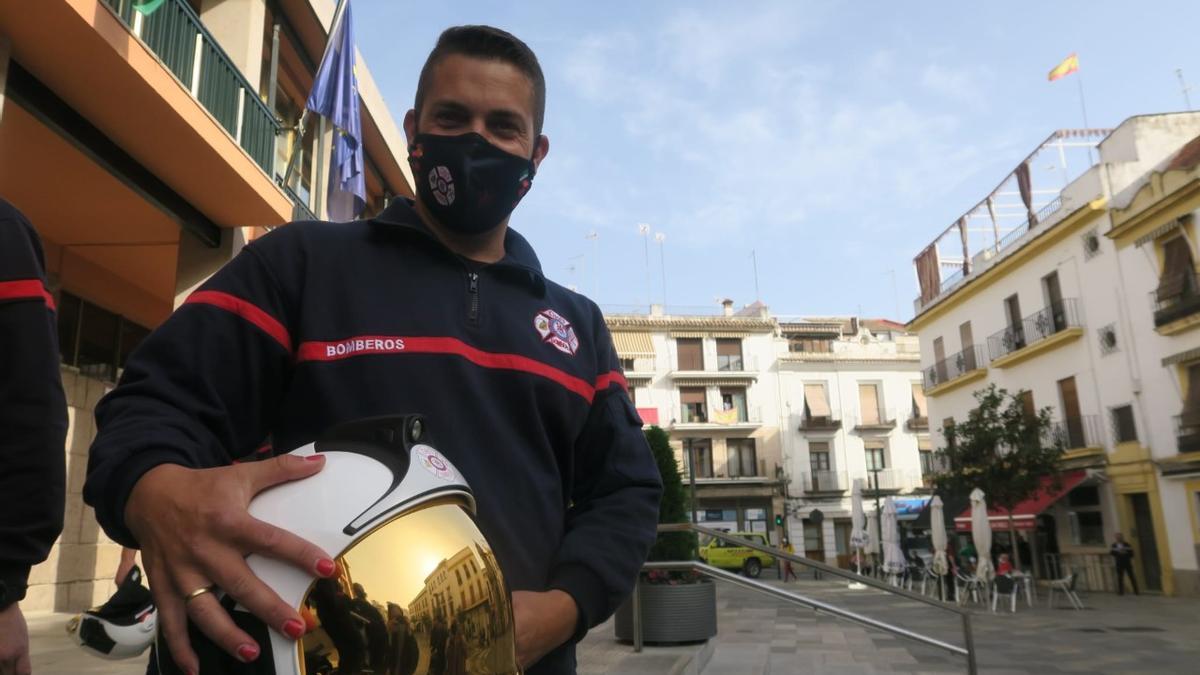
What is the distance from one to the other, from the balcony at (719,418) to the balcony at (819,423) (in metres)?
2.21

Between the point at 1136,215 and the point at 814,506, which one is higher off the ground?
the point at 1136,215

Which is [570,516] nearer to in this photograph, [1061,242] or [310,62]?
[310,62]

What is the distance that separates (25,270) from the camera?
5.89ft

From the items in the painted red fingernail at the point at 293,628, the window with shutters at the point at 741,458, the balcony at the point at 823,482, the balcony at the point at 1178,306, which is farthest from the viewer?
the window with shutters at the point at 741,458

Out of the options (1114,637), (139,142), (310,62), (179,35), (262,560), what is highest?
(310,62)

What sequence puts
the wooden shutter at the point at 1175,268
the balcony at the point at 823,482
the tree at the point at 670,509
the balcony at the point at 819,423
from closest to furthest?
the tree at the point at 670,509, the wooden shutter at the point at 1175,268, the balcony at the point at 823,482, the balcony at the point at 819,423

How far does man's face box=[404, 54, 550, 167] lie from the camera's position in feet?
4.47

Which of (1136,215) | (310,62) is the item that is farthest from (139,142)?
(1136,215)

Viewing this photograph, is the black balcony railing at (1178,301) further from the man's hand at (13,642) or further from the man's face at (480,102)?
the man's hand at (13,642)

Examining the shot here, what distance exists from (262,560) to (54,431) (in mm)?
1368

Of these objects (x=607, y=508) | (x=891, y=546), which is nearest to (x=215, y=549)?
(x=607, y=508)

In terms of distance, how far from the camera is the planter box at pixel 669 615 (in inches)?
272

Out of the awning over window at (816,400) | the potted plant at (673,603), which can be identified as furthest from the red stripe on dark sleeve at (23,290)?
the awning over window at (816,400)

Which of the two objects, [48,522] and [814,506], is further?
[814,506]
